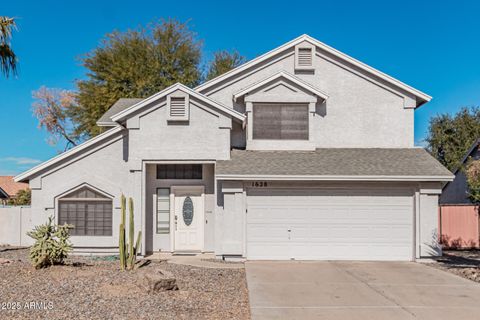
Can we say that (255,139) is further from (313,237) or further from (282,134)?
(313,237)

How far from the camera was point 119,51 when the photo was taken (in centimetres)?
3691

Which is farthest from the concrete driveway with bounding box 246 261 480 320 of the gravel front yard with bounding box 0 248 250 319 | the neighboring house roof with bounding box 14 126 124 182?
the neighboring house roof with bounding box 14 126 124 182

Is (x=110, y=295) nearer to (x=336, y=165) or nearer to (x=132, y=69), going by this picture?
(x=336, y=165)

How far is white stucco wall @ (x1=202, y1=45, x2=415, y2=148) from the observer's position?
18.1 meters

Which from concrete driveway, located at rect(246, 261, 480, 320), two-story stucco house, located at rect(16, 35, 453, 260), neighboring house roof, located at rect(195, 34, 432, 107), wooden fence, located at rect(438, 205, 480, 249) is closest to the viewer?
concrete driveway, located at rect(246, 261, 480, 320)

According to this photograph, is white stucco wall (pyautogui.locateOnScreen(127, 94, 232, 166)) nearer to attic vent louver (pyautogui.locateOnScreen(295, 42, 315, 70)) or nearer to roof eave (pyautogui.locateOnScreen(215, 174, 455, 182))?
roof eave (pyautogui.locateOnScreen(215, 174, 455, 182))

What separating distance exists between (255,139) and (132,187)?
15.4 feet

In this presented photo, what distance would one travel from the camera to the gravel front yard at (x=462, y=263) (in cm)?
1345

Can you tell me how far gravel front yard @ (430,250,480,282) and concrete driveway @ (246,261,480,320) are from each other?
0.52 meters

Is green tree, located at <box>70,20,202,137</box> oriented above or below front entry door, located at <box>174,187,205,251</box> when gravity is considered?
above

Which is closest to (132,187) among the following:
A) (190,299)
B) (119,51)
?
(190,299)

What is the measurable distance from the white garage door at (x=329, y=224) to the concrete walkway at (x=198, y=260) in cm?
128

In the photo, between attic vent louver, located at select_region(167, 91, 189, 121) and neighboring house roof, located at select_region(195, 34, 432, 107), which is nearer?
attic vent louver, located at select_region(167, 91, 189, 121)

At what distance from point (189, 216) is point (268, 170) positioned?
3714 mm
